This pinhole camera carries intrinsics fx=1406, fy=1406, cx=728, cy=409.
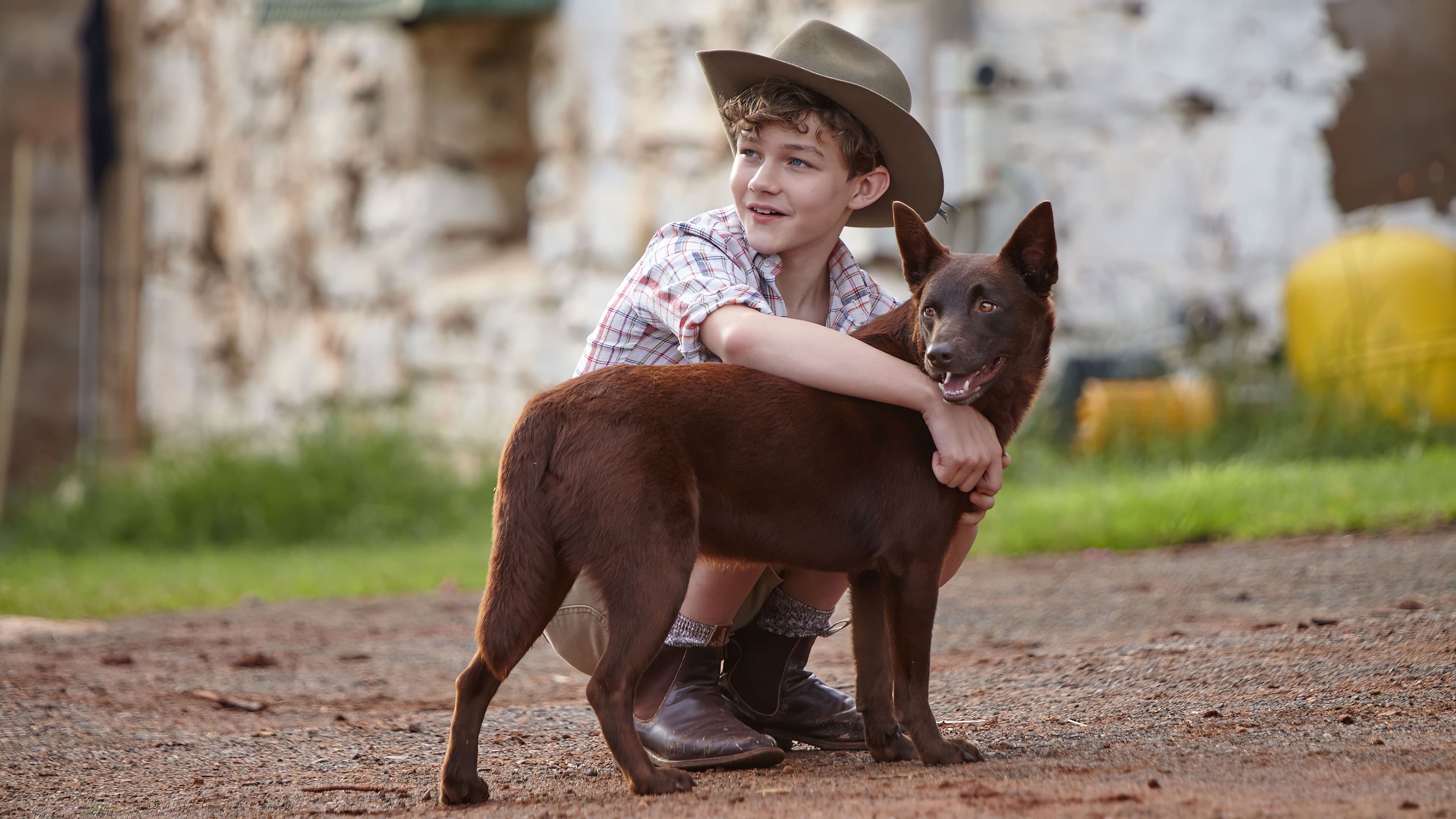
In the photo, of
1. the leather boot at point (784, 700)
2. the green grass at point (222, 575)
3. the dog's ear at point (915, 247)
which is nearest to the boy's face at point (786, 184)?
the dog's ear at point (915, 247)

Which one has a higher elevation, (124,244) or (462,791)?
(124,244)

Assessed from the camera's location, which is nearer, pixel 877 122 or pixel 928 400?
pixel 928 400

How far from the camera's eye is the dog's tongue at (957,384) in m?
2.66

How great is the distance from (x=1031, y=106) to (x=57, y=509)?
6645 millimetres

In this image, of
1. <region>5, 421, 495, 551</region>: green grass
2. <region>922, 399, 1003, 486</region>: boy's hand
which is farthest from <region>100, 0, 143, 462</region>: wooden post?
<region>922, 399, 1003, 486</region>: boy's hand

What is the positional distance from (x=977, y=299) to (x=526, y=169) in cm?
792

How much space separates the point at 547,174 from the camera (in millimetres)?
9422

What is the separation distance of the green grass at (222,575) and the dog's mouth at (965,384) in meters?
3.97

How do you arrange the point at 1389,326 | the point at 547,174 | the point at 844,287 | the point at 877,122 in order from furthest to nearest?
the point at 547,174 → the point at 1389,326 → the point at 844,287 → the point at 877,122

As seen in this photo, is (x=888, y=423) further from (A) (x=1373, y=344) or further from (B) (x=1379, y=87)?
(B) (x=1379, y=87)

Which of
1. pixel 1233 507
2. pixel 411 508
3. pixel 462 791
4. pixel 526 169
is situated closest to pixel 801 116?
pixel 462 791

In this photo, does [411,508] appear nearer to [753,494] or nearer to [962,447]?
[753,494]

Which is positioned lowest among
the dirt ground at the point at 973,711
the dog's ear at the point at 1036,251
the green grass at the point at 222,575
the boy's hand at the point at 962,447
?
the green grass at the point at 222,575

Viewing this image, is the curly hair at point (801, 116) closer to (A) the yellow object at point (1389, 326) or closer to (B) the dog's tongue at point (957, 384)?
(B) the dog's tongue at point (957, 384)
